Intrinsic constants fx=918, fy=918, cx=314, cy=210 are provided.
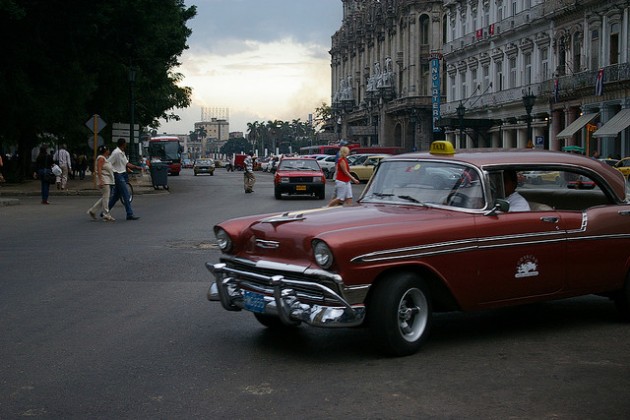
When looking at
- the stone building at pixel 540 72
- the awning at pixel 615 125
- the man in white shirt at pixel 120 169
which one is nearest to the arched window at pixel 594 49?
the stone building at pixel 540 72

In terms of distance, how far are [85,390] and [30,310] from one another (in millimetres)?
3304

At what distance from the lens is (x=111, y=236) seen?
16.9 m

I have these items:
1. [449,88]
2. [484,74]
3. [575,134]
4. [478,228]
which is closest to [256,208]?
[478,228]

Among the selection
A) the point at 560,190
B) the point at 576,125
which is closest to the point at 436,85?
the point at 576,125

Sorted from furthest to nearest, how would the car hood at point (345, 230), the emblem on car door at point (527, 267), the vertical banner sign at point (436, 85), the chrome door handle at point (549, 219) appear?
1. the vertical banner sign at point (436, 85)
2. the chrome door handle at point (549, 219)
3. the emblem on car door at point (527, 267)
4. the car hood at point (345, 230)

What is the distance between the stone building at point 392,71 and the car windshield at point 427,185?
61.4m

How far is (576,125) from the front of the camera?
46.8 metres

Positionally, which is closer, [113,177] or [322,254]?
[322,254]

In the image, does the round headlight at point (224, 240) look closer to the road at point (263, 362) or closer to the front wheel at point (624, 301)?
the road at point (263, 362)

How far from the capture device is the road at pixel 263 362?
5621mm

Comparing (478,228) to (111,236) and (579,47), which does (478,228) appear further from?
(579,47)

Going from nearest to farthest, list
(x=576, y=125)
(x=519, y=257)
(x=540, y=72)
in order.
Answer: (x=519, y=257)
(x=576, y=125)
(x=540, y=72)

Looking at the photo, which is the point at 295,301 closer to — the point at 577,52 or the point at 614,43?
the point at 614,43

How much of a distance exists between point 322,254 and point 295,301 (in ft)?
1.38
